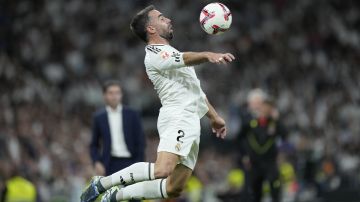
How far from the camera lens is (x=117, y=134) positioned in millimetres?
11609

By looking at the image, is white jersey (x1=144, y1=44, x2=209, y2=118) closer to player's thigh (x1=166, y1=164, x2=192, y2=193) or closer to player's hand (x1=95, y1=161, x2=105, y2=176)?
player's thigh (x1=166, y1=164, x2=192, y2=193)

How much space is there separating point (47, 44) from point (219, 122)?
13.0m

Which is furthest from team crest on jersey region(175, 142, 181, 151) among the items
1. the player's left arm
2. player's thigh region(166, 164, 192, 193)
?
the player's left arm

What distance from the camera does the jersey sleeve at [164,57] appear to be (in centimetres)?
904

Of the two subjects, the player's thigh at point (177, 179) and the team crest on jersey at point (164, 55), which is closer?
the team crest on jersey at point (164, 55)

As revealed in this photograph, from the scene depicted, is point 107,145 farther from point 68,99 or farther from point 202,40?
point 202,40

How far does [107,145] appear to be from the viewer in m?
11.6

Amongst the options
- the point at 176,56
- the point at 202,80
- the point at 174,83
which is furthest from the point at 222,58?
the point at 202,80

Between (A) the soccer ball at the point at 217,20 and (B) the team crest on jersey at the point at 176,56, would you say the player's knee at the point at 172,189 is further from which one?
(A) the soccer ball at the point at 217,20

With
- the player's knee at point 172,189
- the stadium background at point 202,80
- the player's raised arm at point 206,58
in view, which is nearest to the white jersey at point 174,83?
the player's raised arm at point 206,58

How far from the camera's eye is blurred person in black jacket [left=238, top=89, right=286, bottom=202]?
13773 mm

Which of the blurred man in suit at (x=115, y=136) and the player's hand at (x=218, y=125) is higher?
the blurred man in suit at (x=115, y=136)

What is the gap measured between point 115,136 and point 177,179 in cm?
240

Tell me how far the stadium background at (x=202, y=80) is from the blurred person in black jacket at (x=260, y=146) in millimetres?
1930
